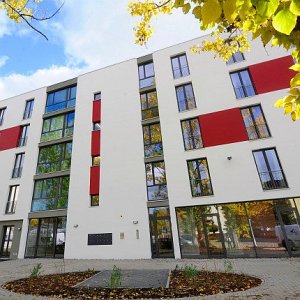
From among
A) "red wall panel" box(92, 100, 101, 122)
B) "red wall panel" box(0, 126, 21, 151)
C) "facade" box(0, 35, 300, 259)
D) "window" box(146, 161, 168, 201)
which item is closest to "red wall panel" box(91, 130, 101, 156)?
"facade" box(0, 35, 300, 259)

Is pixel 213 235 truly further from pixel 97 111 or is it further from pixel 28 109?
pixel 28 109

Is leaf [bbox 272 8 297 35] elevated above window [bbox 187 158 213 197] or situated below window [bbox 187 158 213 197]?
below

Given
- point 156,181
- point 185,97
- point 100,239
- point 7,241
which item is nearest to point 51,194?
point 7,241

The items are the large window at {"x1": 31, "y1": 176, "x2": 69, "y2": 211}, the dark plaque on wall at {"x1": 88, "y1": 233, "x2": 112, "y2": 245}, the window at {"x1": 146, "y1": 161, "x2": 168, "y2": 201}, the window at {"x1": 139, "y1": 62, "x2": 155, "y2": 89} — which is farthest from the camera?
the window at {"x1": 139, "y1": 62, "x2": 155, "y2": 89}

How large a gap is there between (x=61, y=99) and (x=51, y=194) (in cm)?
855

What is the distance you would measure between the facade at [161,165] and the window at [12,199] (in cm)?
8

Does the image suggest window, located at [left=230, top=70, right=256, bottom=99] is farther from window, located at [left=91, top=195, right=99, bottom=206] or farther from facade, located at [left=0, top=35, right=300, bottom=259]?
window, located at [left=91, top=195, right=99, bottom=206]

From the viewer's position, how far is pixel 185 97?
16.4 meters

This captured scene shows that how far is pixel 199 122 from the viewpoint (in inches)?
603

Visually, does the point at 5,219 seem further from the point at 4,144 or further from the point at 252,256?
the point at 252,256

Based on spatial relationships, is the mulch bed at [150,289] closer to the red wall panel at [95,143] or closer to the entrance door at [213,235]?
the entrance door at [213,235]

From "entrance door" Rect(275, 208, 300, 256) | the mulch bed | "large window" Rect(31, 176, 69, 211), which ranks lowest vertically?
the mulch bed

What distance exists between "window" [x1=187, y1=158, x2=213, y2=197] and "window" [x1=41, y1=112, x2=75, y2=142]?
1028 cm

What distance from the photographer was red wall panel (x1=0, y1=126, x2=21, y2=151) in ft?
65.1
